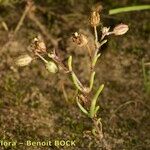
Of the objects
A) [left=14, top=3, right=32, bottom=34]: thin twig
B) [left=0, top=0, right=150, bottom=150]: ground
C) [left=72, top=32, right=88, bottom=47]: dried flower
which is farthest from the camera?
[left=14, top=3, right=32, bottom=34]: thin twig

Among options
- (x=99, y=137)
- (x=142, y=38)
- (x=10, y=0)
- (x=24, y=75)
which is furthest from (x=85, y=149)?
(x=10, y=0)

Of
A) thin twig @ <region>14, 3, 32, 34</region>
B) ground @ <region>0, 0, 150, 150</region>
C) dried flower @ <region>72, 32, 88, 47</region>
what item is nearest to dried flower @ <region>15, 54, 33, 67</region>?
dried flower @ <region>72, 32, 88, 47</region>

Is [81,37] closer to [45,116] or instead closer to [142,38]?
[45,116]

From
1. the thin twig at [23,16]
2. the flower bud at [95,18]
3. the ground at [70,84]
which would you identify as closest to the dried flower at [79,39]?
the flower bud at [95,18]

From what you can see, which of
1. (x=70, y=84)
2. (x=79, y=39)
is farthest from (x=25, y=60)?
(x=70, y=84)

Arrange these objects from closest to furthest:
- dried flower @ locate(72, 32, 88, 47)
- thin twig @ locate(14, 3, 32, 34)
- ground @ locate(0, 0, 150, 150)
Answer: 1. dried flower @ locate(72, 32, 88, 47)
2. ground @ locate(0, 0, 150, 150)
3. thin twig @ locate(14, 3, 32, 34)

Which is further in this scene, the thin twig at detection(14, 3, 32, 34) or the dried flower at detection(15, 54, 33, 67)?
the thin twig at detection(14, 3, 32, 34)

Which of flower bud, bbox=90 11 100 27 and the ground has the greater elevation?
flower bud, bbox=90 11 100 27

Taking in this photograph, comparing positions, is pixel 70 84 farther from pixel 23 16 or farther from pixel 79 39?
pixel 79 39

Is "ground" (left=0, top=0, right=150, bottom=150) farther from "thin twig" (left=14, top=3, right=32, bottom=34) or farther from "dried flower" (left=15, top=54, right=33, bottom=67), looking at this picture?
"dried flower" (left=15, top=54, right=33, bottom=67)
